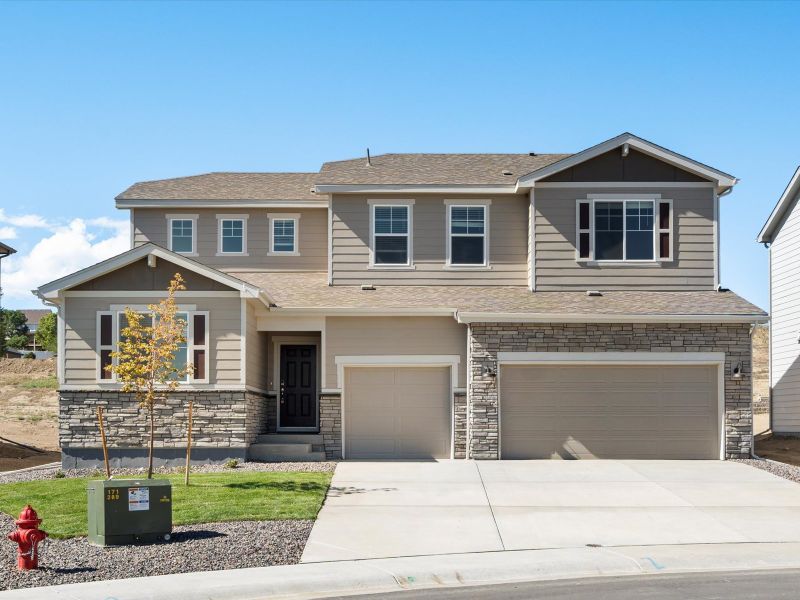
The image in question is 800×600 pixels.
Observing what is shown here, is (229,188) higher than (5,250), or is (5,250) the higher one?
(229,188)

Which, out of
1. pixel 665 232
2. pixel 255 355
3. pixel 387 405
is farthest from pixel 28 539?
pixel 665 232

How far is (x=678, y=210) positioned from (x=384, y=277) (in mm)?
6843

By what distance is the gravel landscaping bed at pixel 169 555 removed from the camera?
11.6 metres

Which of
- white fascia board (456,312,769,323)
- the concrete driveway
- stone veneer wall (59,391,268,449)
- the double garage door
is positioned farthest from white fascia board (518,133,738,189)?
stone veneer wall (59,391,268,449)

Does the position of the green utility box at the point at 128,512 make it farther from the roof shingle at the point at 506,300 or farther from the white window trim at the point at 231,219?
the white window trim at the point at 231,219

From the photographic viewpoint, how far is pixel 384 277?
2391 centimetres

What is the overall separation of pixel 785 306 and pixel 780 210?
2.52 metres

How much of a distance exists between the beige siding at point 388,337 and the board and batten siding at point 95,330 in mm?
2205

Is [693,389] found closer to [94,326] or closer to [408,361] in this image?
[408,361]

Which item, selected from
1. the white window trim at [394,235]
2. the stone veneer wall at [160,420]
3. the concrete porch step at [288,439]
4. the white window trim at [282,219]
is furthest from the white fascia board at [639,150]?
the stone veneer wall at [160,420]

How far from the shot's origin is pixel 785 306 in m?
26.9

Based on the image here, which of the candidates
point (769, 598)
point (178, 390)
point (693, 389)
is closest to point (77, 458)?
point (178, 390)

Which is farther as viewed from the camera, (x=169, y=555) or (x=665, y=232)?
(x=665, y=232)

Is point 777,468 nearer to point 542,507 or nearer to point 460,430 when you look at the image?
point 460,430
